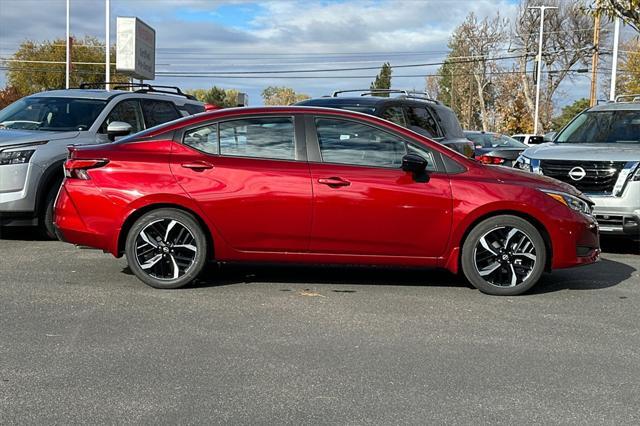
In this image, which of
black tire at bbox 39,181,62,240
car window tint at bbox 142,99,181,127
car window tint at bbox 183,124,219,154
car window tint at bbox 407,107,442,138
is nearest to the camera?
car window tint at bbox 183,124,219,154

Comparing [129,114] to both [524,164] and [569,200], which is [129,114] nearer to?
[524,164]

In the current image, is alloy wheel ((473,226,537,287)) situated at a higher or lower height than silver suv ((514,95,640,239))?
lower

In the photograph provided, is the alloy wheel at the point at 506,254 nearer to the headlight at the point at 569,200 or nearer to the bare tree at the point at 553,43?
the headlight at the point at 569,200

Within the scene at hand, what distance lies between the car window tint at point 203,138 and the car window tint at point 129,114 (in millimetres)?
3307

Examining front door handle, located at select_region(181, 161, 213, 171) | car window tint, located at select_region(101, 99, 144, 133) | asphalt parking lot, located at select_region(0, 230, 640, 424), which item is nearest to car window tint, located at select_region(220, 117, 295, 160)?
front door handle, located at select_region(181, 161, 213, 171)

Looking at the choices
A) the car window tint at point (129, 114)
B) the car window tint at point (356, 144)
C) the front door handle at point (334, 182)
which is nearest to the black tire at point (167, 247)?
the front door handle at point (334, 182)

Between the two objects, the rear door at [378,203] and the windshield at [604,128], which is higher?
the windshield at [604,128]

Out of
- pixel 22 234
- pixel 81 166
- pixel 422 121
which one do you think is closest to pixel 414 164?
pixel 81 166

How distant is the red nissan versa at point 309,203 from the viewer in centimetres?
626

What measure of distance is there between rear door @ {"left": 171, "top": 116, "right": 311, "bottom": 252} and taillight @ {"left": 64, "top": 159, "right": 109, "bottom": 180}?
675mm

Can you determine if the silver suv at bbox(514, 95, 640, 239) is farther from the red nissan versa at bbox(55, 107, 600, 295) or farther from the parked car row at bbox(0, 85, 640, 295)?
the red nissan versa at bbox(55, 107, 600, 295)

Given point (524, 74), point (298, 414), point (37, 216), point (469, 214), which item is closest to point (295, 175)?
point (469, 214)

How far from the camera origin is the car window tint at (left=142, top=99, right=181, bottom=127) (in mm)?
10211

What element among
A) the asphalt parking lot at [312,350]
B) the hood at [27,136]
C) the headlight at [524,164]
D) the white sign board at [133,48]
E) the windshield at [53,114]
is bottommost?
the asphalt parking lot at [312,350]
